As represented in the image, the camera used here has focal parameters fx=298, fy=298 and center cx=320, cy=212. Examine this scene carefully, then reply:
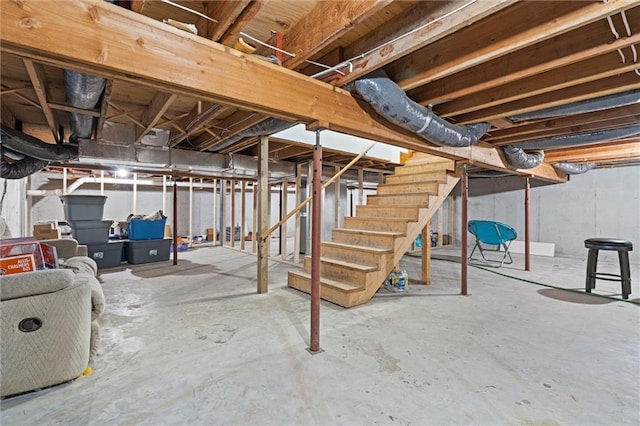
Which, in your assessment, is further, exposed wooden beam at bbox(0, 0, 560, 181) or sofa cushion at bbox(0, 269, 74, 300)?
sofa cushion at bbox(0, 269, 74, 300)

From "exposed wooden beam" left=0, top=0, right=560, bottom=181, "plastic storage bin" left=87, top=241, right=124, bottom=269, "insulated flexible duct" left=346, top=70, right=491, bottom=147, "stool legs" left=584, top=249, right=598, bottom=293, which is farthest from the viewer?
"plastic storage bin" left=87, top=241, right=124, bottom=269

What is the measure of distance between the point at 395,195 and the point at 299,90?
2.47 m

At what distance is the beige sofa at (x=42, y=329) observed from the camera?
154 cm

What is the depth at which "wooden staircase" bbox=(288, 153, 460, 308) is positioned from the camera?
319cm

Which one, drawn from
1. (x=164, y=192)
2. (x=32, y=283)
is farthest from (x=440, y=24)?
(x=164, y=192)

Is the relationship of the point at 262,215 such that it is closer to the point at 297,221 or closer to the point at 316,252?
the point at 316,252

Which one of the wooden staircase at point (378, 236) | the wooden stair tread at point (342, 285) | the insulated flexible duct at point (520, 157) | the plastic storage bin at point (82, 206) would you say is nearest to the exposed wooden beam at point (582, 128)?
the insulated flexible duct at point (520, 157)

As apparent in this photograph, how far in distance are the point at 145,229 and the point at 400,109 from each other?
4.98 metres

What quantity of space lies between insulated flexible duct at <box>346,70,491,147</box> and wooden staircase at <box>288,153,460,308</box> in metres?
1.07

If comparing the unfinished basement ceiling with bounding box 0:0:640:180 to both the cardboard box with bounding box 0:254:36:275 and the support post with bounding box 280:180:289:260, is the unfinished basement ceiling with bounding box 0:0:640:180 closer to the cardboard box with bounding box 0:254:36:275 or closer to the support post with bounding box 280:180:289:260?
the cardboard box with bounding box 0:254:36:275

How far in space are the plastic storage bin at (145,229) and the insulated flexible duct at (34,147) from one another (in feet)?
6.53

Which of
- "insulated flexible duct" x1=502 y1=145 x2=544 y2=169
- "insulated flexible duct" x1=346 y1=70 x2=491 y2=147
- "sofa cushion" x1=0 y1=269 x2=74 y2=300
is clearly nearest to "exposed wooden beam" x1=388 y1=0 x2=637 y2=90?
"insulated flexible duct" x1=346 y1=70 x2=491 y2=147

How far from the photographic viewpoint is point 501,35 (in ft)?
5.41

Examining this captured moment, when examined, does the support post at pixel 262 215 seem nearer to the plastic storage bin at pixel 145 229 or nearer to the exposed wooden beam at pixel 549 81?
the exposed wooden beam at pixel 549 81
